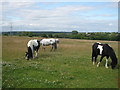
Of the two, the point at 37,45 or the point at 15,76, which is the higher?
the point at 37,45

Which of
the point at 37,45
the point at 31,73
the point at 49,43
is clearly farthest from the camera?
the point at 49,43

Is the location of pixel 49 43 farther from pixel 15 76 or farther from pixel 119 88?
pixel 119 88

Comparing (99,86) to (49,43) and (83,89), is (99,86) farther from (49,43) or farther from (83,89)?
(49,43)

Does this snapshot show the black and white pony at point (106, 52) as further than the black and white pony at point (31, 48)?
No

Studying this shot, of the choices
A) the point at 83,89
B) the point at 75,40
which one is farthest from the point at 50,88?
the point at 75,40

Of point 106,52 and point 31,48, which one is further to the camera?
point 31,48

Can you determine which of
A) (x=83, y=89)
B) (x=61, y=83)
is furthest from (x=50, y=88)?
(x=83, y=89)

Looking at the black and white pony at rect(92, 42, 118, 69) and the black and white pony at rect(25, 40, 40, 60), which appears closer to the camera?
the black and white pony at rect(92, 42, 118, 69)

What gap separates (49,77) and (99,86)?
2740 millimetres

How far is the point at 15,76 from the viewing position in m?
9.36

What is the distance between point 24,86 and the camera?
765 cm

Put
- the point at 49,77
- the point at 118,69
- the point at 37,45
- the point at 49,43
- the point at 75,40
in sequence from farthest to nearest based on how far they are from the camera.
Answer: the point at 75,40
the point at 49,43
the point at 37,45
the point at 118,69
the point at 49,77

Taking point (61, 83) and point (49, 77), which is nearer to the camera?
point (61, 83)

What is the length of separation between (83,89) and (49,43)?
52.0 feet
